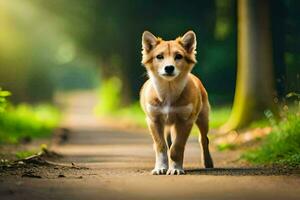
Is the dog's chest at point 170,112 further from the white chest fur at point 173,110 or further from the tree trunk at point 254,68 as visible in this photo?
the tree trunk at point 254,68

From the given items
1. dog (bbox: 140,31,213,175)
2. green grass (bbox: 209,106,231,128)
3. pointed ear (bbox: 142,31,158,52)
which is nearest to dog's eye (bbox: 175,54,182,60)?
dog (bbox: 140,31,213,175)

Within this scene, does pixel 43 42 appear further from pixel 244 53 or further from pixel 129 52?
pixel 244 53

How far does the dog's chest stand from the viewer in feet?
35.3

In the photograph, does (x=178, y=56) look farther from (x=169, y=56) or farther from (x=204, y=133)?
(x=204, y=133)

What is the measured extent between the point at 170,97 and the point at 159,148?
74 cm

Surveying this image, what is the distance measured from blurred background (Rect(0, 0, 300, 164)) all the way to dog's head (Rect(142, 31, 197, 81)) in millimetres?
4439

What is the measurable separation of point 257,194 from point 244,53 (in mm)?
12273

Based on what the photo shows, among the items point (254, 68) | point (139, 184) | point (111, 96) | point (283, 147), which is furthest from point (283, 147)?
point (111, 96)

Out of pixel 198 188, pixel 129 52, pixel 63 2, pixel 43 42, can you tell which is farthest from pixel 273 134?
pixel 43 42

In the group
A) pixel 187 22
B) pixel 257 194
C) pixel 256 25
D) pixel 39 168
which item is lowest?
pixel 257 194

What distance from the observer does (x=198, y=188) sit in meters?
Result: 8.70

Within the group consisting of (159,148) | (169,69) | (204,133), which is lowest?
(159,148)

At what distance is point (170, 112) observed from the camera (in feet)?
35.3

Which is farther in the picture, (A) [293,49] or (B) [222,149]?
(A) [293,49]
